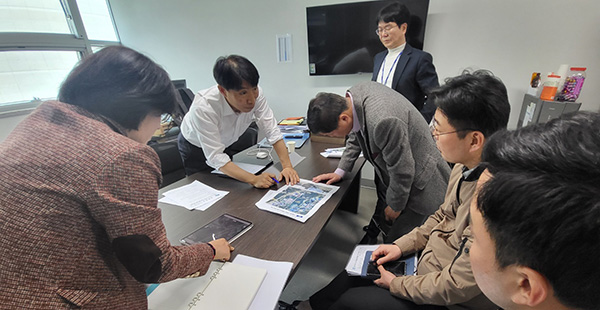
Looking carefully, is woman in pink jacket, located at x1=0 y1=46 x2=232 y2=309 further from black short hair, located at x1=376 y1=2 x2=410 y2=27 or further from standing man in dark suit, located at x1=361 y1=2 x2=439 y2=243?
black short hair, located at x1=376 y1=2 x2=410 y2=27

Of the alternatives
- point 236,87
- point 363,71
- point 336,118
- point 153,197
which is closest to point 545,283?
point 153,197

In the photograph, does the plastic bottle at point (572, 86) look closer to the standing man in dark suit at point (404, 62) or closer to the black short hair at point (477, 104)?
the standing man in dark suit at point (404, 62)

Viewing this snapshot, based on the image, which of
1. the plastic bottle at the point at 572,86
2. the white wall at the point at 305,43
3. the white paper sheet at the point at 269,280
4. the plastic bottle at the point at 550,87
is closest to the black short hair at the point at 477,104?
the white paper sheet at the point at 269,280

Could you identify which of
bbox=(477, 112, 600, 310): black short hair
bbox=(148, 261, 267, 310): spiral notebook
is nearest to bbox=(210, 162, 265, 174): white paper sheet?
bbox=(148, 261, 267, 310): spiral notebook

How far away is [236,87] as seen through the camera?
1.27m

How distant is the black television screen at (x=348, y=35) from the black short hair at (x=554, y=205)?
222 centimetres

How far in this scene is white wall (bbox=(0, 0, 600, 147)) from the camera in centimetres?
197

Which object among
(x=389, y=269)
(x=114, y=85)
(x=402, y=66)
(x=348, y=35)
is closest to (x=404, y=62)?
(x=402, y=66)

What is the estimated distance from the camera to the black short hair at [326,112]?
121 cm

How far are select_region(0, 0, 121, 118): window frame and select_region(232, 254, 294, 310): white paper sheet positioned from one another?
9.33 feet

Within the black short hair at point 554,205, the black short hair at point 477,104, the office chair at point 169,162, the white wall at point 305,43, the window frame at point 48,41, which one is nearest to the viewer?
the black short hair at point 554,205

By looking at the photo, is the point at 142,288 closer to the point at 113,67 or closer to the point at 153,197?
the point at 153,197

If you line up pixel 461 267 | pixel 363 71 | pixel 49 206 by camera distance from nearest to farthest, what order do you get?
1. pixel 49 206
2. pixel 461 267
3. pixel 363 71

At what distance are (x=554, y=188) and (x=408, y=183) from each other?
91 centimetres
